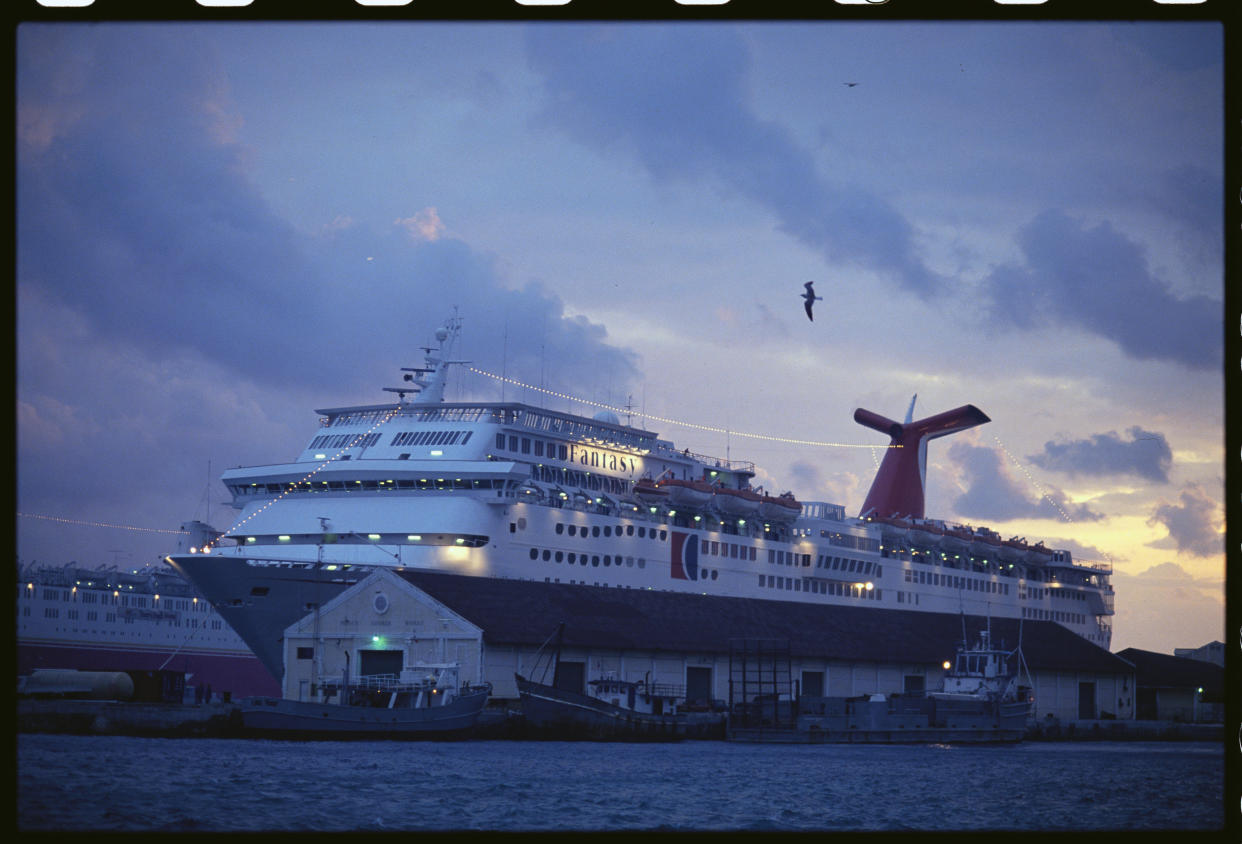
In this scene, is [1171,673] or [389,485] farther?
[1171,673]

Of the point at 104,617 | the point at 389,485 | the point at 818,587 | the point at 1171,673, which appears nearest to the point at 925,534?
the point at 818,587

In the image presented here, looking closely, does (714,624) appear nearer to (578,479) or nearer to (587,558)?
(587,558)

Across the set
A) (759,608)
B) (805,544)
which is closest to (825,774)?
(759,608)

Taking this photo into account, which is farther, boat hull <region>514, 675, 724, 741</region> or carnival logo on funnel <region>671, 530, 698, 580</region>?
carnival logo on funnel <region>671, 530, 698, 580</region>

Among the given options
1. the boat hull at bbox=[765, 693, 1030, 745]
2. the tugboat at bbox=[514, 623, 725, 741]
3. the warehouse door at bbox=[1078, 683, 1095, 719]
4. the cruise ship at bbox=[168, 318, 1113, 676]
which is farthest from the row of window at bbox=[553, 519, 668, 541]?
the warehouse door at bbox=[1078, 683, 1095, 719]

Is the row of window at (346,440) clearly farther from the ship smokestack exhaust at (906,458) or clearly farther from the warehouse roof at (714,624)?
the ship smokestack exhaust at (906,458)

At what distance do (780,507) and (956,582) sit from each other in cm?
1581

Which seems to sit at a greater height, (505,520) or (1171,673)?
(505,520)

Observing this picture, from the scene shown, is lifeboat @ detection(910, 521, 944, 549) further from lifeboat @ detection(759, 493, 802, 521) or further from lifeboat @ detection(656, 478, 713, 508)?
lifeboat @ detection(656, 478, 713, 508)

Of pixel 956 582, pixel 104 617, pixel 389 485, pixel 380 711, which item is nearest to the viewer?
pixel 380 711

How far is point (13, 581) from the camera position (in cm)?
855

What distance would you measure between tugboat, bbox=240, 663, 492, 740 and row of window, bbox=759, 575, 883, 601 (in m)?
21.7

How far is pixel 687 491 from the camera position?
55219 mm

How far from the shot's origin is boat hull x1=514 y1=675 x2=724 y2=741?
40469 mm
